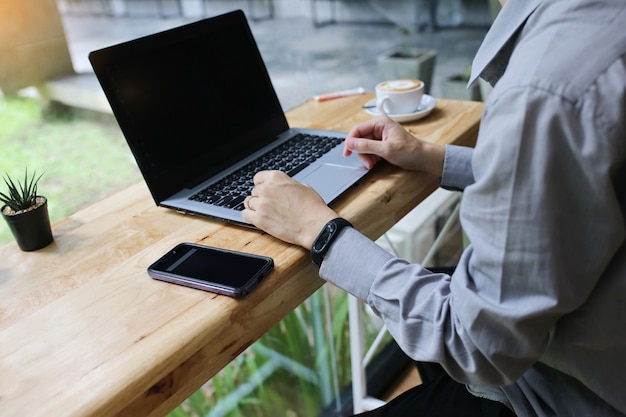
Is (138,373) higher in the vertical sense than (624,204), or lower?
lower

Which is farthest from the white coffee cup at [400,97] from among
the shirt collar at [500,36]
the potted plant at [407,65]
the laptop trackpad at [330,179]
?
the potted plant at [407,65]

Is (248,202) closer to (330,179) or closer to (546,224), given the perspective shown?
(330,179)

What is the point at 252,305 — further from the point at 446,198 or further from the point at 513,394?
the point at 446,198

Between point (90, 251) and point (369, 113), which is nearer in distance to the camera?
point (90, 251)

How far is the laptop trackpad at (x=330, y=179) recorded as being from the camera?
37.0 inches

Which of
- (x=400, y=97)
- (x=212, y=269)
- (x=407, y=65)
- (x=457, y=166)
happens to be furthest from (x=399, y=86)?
(x=407, y=65)

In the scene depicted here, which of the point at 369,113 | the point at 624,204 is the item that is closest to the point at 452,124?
the point at 369,113

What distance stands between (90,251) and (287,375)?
885mm

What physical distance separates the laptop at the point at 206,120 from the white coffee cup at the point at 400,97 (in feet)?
0.55

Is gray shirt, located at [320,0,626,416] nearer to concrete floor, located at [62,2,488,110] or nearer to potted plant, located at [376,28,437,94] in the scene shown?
concrete floor, located at [62,2,488,110]

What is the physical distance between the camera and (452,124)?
1.24 m

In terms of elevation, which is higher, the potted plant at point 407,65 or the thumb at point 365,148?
the thumb at point 365,148

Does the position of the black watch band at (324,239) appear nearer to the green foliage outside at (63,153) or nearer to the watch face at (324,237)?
the watch face at (324,237)

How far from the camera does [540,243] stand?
56 cm
